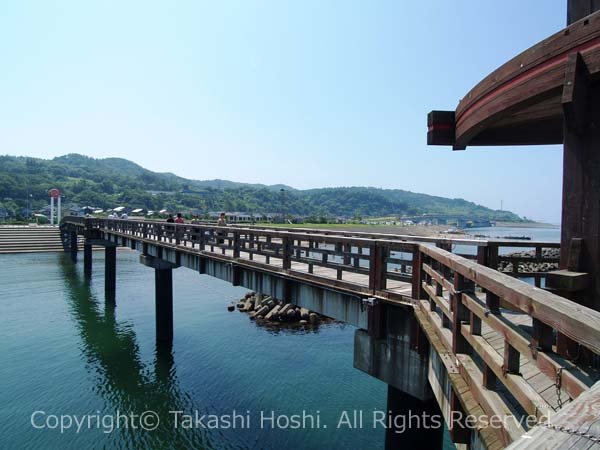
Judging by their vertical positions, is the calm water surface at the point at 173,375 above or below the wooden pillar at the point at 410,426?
below

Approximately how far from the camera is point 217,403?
46.4 ft

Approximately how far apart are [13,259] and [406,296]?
193ft

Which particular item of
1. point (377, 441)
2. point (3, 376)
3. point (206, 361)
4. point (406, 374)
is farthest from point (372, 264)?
point (3, 376)

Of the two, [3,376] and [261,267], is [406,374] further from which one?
[3,376]

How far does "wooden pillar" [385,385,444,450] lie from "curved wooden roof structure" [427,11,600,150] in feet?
15.3

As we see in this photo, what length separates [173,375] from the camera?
16562 mm

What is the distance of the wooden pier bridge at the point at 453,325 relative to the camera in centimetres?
242

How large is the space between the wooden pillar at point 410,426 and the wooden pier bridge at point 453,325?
A: 0.02 meters

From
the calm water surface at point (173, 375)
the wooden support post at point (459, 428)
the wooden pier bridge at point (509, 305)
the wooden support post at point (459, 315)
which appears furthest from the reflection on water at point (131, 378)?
the wooden support post at point (459, 315)

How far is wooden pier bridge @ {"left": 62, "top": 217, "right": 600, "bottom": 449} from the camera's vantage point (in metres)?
2.42

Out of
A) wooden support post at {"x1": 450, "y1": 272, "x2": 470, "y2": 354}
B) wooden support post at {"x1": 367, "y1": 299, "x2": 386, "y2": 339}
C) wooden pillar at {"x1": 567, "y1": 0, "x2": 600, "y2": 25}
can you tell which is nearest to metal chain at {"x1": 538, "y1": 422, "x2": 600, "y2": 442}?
wooden support post at {"x1": 450, "y1": 272, "x2": 470, "y2": 354}

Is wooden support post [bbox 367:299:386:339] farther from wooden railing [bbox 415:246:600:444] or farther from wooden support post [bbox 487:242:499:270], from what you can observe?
wooden railing [bbox 415:246:600:444]

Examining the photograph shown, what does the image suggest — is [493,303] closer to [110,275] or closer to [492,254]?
[492,254]

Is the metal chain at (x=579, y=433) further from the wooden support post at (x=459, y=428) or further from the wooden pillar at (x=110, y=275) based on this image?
the wooden pillar at (x=110, y=275)
